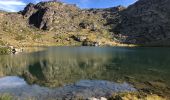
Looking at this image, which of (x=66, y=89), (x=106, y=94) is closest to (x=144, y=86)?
(x=106, y=94)

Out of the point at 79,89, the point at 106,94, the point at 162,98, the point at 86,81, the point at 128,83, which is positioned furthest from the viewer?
the point at 86,81

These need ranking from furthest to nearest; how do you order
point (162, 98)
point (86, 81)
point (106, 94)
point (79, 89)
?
point (86, 81) < point (79, 89) < point (106, 94) < point (162, 98)

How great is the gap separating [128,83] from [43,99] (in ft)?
84.1

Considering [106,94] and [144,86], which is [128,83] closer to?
[144,86]

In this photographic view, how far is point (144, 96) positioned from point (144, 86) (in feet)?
43.3

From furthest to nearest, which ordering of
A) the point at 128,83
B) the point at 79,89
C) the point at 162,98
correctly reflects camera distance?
1. the point at 128,83
2. the point at 79,89
3. the point at 162,98

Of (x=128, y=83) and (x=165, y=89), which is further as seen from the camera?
(x=128, y=83)

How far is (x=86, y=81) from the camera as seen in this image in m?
75.1

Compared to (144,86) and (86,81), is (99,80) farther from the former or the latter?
(144,86)

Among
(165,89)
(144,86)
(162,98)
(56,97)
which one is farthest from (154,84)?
(56,97)

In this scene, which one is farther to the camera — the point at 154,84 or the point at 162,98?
the point at 154,84

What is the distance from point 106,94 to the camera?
183 feet

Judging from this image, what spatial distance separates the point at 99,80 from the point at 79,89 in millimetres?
15460

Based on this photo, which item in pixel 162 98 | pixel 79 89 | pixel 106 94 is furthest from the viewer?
pixel 79 89
